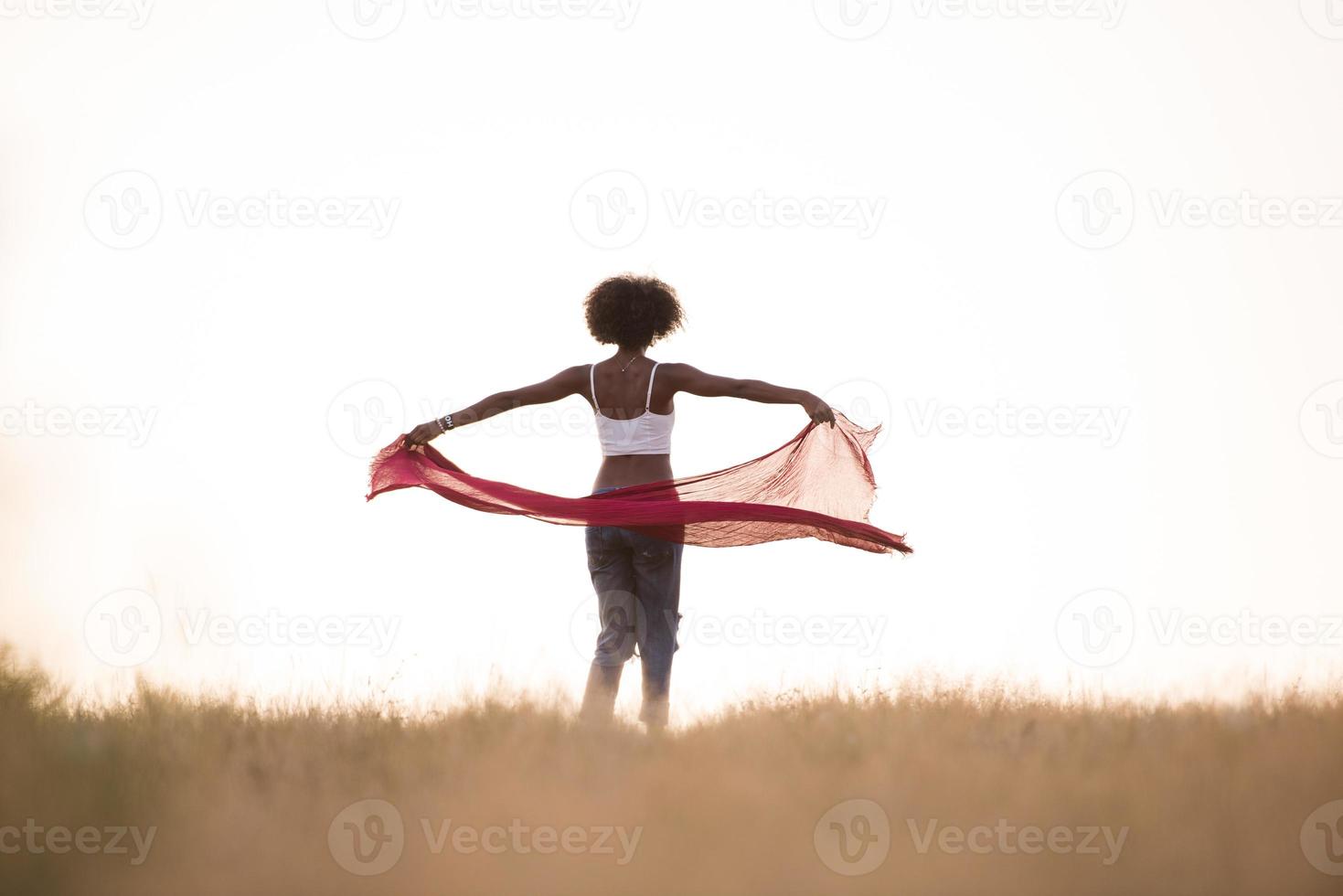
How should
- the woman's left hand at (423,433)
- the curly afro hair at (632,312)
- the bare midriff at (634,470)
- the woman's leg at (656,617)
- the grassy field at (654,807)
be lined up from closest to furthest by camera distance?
1. the grassy field at (654,807)
2. the woman's leg at (656,617)
3. the bare midriff at (634,470)
4. the curly afro hair at (632,312)
5. the woman's left hand at (423,433)

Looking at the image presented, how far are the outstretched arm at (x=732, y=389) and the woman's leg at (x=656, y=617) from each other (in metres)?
0.89

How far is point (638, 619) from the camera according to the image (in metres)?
7.16

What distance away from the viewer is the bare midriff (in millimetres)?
7246

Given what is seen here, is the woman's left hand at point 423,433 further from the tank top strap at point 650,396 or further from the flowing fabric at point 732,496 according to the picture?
the tank top strap at point 650,396

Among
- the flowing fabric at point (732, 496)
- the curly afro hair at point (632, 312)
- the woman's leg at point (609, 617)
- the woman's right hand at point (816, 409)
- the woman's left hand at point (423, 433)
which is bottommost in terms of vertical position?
the woman's leg at point (609, 617)

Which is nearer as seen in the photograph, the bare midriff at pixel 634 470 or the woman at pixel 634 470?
the woman at pixel 634 470

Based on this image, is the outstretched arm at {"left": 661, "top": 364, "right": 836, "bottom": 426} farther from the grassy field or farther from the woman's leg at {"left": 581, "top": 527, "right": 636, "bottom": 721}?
the grassy field

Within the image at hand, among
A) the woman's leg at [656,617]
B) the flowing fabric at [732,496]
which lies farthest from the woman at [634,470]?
the flowing fabric at [732,496]

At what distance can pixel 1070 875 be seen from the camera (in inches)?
219

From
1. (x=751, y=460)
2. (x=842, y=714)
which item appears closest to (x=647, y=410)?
(x=751, y=460)

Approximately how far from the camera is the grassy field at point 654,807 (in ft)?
18.2

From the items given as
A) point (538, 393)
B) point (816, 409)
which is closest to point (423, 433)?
point (538, 393)

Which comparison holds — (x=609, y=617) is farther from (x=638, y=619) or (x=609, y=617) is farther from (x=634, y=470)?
(x=634, y=470)

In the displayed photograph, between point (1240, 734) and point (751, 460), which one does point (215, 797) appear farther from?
point (1240, 734)
